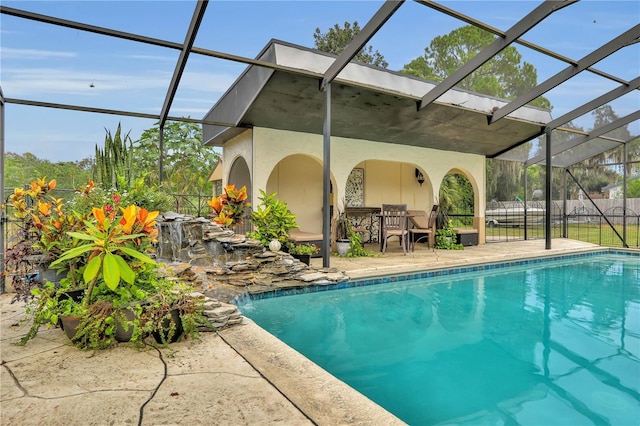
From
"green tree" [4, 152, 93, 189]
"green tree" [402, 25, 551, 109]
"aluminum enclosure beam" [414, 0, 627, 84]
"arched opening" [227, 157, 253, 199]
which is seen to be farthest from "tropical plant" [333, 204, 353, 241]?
"green tree" [402, 25, 551, 109]

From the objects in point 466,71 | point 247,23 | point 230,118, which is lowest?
point 230,118

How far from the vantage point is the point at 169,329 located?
8.57 feet

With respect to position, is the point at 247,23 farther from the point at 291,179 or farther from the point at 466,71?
the point at 466,71

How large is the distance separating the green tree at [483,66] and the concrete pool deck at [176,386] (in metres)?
19.8

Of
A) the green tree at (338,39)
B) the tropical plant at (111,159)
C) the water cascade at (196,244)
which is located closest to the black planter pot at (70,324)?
the water cascade at (196,244)

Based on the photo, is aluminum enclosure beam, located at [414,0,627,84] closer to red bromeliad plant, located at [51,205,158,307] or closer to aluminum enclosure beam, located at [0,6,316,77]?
aluminum enclosure beam, located at [0,6,316,77]

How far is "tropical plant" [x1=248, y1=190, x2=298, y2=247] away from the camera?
20.1 ft

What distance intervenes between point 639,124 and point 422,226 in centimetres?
643

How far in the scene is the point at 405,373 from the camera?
2.88 m

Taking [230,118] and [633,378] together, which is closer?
[633,378]

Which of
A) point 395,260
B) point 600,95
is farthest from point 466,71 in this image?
point 600,95

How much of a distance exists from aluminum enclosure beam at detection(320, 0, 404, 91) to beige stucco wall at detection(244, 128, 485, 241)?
196cm

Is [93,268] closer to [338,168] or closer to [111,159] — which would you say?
[111,159]

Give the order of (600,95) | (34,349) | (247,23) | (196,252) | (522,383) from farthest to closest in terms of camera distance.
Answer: (247,23) → (600,95) → (196,252) → (522,383) → (34,349)
